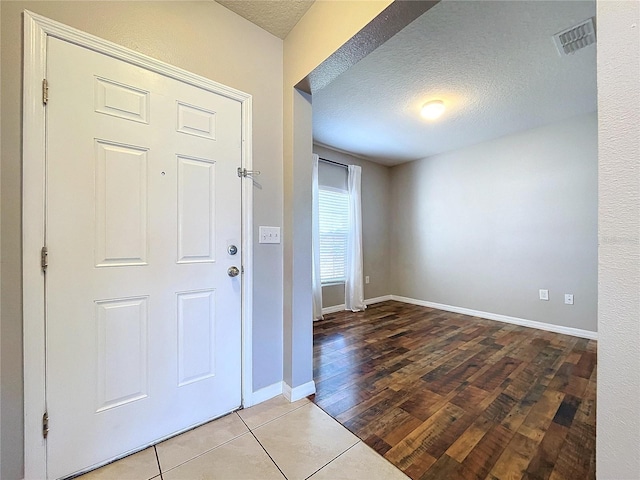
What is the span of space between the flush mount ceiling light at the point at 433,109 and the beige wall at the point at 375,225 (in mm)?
1559

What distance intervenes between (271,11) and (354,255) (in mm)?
3020

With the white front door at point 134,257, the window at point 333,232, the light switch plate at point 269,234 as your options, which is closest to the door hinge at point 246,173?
the white front door at point 134,257

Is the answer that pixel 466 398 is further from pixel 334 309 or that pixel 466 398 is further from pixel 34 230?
pixel 34 230

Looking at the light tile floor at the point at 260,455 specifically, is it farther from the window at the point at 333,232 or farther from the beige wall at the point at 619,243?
the window at the point at 333,232

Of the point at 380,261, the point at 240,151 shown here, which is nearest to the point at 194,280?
the point at 240,151

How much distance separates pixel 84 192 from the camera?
1.16 meters

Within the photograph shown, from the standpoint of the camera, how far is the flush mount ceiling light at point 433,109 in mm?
2520

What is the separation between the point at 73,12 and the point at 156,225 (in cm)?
99

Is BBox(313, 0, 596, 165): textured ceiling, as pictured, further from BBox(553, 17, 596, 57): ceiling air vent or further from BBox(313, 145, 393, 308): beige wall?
BBox(313, 145, 393, 308): beige wall

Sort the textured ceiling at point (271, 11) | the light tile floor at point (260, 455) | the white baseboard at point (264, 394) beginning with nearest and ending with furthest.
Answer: the light tile floor at point (260, 455)
the textured ceiling at point (271, 11)
the white baseboard at point (264, 394)

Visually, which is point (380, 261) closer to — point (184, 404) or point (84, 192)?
point (184, 404)

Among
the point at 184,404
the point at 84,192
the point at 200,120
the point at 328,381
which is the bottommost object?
the point at 328,381

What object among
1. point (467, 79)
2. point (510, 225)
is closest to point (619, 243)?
point (467, 79)

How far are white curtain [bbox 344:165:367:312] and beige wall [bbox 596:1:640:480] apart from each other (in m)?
3.40
